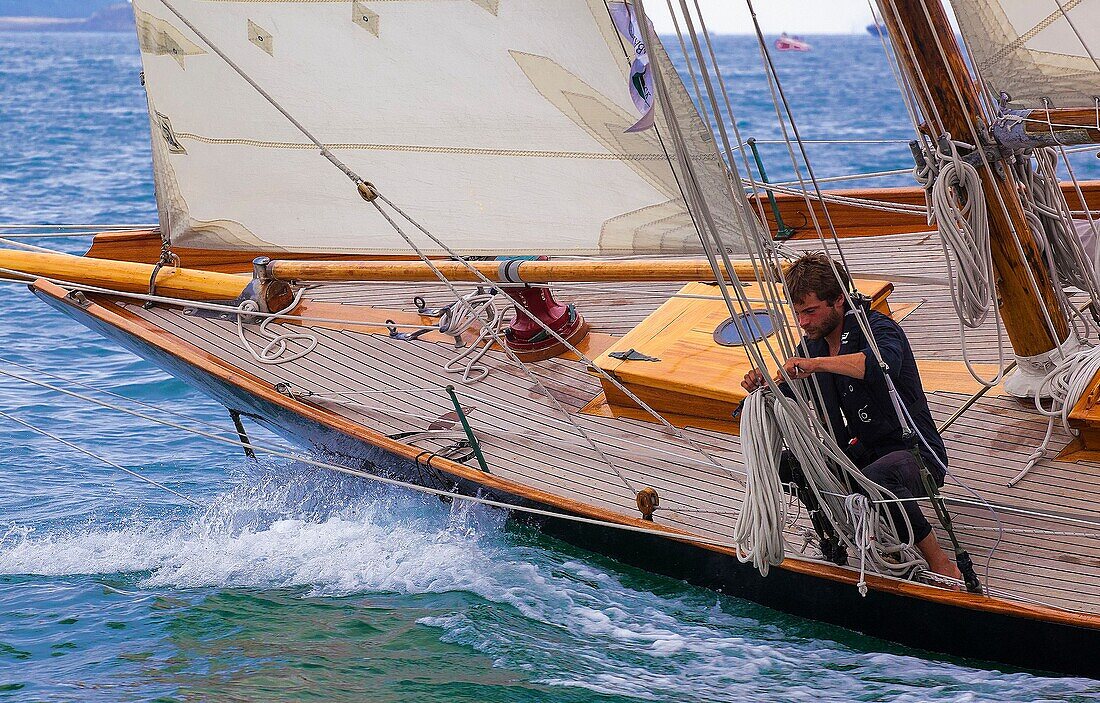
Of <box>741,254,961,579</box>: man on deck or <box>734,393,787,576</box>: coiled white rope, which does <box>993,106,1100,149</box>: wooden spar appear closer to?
<box>741,254,961,579</box>: man on deck

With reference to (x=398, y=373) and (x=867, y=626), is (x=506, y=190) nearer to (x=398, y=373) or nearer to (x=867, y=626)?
(x=398, y=373)

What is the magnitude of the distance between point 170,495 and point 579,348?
2514 millimetres

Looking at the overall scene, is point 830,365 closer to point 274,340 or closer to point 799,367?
point 799,367

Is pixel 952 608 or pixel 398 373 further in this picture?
pixel 398 373

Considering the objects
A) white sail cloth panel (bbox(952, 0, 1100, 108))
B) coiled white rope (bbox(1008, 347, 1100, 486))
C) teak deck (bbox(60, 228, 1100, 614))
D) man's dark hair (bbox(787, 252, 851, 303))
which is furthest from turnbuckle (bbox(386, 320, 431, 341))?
white sail cloth panel (bbox(952, 0, 1100, 108))

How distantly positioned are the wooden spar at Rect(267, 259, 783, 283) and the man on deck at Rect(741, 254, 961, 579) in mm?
996

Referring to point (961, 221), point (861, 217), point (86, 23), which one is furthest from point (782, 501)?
point (86, 23)

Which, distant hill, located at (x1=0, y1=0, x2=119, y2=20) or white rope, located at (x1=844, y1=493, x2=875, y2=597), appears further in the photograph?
distant hill, located at (x1=0, y1=0, x2=119, y2=20)

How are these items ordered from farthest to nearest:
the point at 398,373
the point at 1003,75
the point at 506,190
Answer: the point at 398,373
the point at 506,190
the point at 1003,75

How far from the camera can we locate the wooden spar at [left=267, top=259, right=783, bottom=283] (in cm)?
546

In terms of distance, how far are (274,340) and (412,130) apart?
1780 mm

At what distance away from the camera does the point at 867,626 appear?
172 inches

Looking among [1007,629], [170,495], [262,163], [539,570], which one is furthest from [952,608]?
[170,495]

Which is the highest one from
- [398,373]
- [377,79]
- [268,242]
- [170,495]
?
[377,79]
